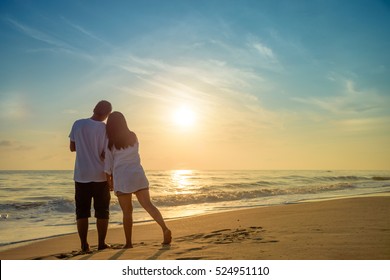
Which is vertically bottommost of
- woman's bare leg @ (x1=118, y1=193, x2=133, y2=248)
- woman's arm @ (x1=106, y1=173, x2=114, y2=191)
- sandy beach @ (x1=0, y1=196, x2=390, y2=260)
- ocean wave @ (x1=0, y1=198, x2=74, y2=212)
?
ocean wave @ (x1=0, y1=198, x2=74, y2=212)

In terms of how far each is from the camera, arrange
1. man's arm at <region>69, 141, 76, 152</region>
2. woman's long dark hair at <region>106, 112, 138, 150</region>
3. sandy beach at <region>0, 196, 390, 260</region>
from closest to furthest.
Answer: sandy beach at <region>0, 196, 390, 260</region>, woman's long dark hair at <region>106, 112, 138, 150</region>, man's arm at <region>69, 141, 76, 152</region>

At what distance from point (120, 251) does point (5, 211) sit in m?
9.37

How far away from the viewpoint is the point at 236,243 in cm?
482

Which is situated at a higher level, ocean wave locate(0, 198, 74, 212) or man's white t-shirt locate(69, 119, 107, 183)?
man's white t-shirt locate(69, 119, 107, 183)

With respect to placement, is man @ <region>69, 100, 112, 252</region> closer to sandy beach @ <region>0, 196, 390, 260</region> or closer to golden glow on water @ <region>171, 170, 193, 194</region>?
sandy beach @ <region>0, 196, 390, 260</region>

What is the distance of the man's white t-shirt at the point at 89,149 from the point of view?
17.1 ft

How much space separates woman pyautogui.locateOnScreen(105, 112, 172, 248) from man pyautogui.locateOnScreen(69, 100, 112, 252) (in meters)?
0.20

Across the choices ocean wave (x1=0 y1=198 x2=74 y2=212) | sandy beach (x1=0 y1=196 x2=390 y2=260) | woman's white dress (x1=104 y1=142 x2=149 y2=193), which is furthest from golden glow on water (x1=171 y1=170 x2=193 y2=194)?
woman's white dress (x1=104 y1=142 x2=149 y2=193)

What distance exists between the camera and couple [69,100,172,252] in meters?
5.08

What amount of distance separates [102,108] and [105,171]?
36.2 inches

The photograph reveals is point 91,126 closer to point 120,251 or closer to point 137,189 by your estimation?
point 137,189

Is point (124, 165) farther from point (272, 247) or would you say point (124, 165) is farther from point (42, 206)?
point (42, 206)
